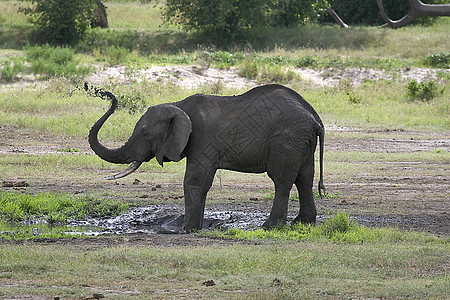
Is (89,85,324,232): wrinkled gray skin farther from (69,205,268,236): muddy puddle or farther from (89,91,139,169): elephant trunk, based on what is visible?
(69,205,268,236): muddy puddle

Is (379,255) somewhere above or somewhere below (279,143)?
below

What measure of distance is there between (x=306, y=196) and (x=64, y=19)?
100ft

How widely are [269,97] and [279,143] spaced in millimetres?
691

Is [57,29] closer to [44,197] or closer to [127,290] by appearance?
[44,197]

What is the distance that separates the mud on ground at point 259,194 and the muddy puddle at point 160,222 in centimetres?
1

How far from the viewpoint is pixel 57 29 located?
38469 millimetres

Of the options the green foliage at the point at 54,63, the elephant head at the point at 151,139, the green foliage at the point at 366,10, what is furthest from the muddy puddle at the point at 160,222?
the green foliage at the point at 366,10

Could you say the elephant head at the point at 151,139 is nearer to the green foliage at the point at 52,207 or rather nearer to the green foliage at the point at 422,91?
the green foliage at the point at 52,207

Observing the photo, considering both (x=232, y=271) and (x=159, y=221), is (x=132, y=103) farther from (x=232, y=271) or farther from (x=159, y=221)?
(x=232, y=271)

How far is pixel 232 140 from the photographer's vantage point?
10.1 metres

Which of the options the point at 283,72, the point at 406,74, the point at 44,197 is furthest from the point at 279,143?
the point at 406,74

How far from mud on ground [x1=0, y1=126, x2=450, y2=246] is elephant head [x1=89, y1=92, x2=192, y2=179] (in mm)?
1084

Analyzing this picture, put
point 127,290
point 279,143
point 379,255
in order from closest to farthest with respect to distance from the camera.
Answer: point 127,290
point 379,255
point 279,143

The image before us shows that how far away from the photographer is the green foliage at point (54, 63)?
26.8 meters
